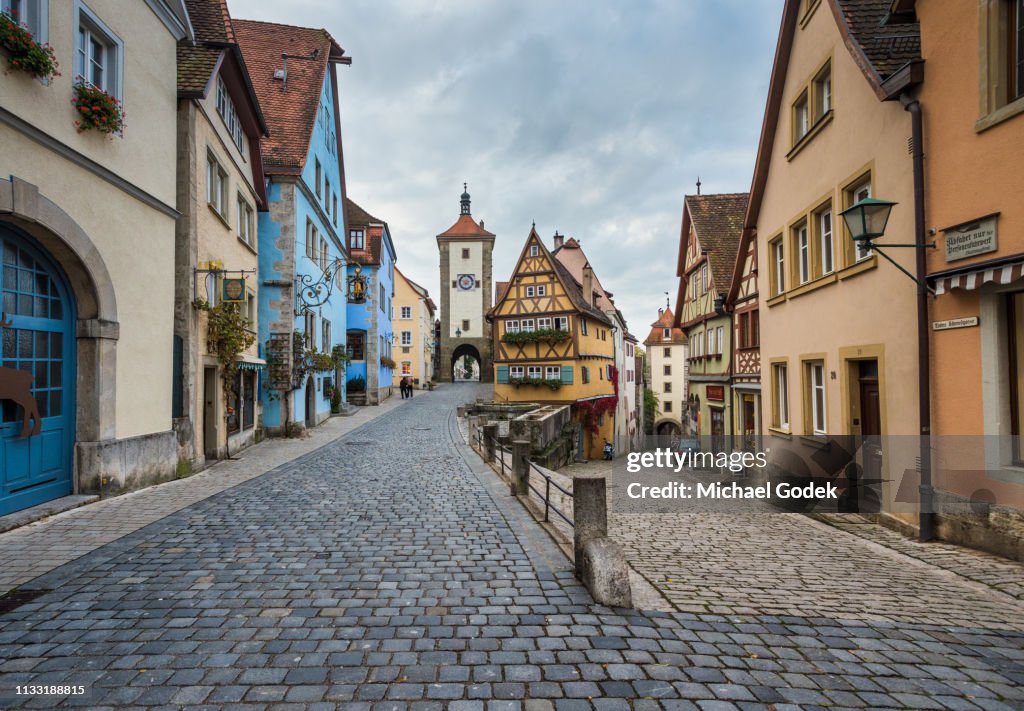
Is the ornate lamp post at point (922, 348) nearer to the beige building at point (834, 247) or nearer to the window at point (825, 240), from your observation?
the beige building at point (834, 247)

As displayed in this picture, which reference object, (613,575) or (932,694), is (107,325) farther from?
(932,694)

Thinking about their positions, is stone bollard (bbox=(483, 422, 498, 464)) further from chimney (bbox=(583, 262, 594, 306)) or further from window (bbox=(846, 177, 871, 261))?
chimney (bbox=(583, 262, 594, 306))

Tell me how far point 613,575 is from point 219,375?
10.4 meters

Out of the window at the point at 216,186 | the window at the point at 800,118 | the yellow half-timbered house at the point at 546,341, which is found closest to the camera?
the window at the point at 800,118

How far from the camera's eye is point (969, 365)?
6234 mm

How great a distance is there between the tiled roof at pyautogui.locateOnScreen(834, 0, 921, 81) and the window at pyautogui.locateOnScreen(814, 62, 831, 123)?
1.42 meters

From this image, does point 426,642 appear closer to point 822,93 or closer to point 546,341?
point 822,93

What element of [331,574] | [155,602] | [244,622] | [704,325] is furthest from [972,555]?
[704,325]

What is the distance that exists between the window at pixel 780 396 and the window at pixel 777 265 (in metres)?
1.72

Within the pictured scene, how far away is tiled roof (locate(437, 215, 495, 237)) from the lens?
56.1 meters

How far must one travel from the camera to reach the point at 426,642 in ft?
11.7

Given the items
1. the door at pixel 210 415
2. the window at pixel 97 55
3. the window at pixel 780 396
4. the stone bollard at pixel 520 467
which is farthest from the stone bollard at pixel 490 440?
the window at pixel 97 55

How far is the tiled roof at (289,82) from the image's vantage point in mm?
17125

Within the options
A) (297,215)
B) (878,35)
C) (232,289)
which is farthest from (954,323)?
(297,215)
